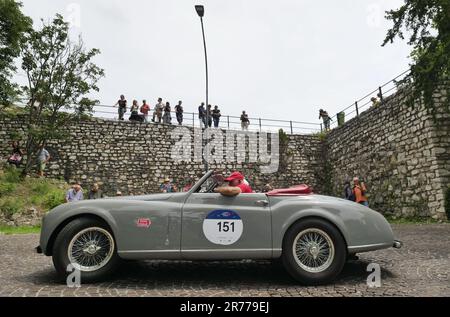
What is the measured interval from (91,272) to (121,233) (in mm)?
518

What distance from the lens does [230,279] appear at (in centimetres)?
405

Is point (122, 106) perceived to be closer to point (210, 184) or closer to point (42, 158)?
point (42, 158)

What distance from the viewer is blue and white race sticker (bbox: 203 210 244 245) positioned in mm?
3785

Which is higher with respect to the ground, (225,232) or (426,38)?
(426,38)

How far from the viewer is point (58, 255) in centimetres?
374

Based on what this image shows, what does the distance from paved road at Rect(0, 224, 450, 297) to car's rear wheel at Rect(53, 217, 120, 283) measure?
16 centimetres

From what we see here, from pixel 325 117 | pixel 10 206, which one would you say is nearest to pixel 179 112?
pixel 325 117

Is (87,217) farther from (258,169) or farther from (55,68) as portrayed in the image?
(258,169)

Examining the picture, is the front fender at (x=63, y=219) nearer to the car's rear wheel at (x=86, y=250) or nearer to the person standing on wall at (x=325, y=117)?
the car's rear wheel at (x=86, y=250)

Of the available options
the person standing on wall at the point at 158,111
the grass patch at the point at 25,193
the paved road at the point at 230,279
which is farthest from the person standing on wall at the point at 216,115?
the paved road at the point at 230,279

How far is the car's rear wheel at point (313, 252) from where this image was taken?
12.1 feet

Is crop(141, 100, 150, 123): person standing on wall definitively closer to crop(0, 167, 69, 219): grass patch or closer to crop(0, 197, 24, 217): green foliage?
crop(0, 167, 69, 219): grass patch

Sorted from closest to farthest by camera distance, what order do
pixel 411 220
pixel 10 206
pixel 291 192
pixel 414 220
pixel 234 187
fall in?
pixel 234 187 < pixel 291 192 < pixel 414 220 < pixel 411 220 < pixel 10 206

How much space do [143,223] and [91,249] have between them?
2.04ft
